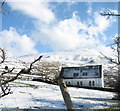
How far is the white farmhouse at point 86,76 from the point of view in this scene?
6410cm

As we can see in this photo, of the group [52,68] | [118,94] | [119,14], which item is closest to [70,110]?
[52,68]

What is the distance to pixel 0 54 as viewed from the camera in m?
2.59

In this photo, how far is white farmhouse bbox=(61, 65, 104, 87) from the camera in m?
64.1

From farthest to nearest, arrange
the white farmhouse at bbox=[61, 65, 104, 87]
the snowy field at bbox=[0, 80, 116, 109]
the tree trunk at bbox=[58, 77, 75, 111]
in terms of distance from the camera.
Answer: the white farmhouse at bbox=[61, 65, 104, 87] < the snowy field at bbox=[0, 80, 116, 109] < the tree trunk at bbox=[58, 77, 75, 111]

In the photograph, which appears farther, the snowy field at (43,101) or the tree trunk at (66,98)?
the snowy field at (43,101)

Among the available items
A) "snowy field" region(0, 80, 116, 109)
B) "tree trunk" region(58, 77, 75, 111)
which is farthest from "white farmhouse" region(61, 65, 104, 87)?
"tree trunk" region(58, 77, 75, 111)

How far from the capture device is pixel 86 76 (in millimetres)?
65375

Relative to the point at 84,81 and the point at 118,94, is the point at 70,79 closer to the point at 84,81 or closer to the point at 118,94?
the point at 84,81

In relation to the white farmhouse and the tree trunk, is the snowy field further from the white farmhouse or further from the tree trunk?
the white farmhouse

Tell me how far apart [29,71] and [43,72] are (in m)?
0.18

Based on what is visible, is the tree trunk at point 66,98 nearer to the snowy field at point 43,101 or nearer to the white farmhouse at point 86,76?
the snowy field at point 43,101

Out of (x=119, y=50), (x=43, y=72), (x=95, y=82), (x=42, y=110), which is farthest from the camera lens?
(x=95, y=82)

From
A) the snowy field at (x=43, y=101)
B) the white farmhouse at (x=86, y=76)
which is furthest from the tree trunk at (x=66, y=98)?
the white farmhouse at (x=86, y=76)

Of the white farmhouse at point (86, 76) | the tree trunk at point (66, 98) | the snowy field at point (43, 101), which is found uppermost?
the tree trunk at point (66, 98)
